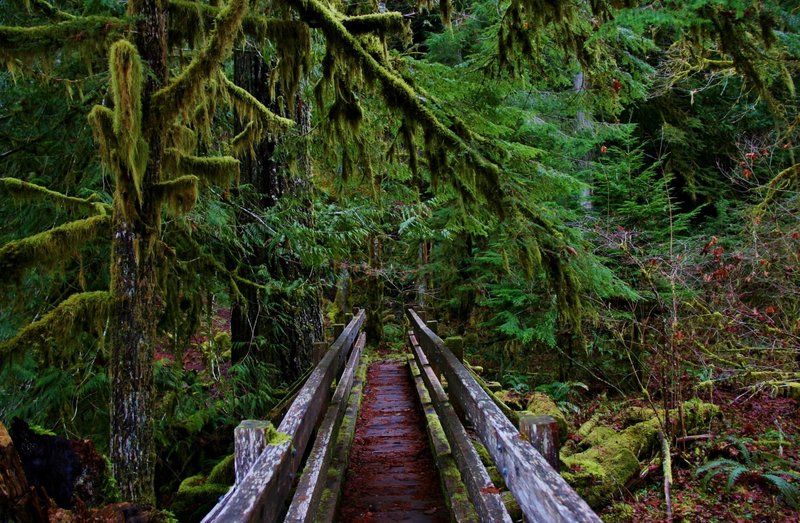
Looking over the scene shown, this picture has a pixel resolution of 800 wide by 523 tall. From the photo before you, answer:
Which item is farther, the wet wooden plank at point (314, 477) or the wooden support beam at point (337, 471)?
the wooden support beam at point (337, 471)

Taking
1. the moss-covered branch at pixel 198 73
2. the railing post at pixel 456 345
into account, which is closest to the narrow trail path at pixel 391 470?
the railing post at pixel 456 345

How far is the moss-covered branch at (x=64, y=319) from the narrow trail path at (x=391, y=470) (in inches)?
116

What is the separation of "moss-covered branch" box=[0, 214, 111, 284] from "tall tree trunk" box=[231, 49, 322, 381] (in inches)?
151

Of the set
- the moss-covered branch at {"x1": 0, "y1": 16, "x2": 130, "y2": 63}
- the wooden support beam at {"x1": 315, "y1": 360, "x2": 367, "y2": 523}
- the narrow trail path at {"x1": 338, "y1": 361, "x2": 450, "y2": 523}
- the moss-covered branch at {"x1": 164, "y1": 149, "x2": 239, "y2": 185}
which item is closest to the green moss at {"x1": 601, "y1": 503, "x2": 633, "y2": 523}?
the narrow trail path at {"x1": 338, "y1": 361, "x2": 450, "y2": 523}

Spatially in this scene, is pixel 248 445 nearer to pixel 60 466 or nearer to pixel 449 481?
pixel 60 466

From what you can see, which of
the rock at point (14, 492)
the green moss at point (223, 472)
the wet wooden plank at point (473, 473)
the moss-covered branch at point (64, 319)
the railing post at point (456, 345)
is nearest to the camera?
the rock at point (14, 492)

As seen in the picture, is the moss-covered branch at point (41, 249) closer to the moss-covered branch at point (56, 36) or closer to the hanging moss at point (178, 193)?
the hanging moss at point (178, 193)

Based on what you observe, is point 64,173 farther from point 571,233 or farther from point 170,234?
point 571,233

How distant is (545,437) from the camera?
2559 mm

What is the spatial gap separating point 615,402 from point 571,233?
8118 mm

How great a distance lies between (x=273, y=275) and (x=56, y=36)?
473cm

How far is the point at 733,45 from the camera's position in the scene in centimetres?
366

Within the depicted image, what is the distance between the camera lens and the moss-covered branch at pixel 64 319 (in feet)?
13.1

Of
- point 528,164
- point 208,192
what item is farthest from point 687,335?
point 208,192
